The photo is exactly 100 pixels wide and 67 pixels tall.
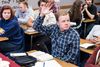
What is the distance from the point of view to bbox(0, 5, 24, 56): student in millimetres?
4051

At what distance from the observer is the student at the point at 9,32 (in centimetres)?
405

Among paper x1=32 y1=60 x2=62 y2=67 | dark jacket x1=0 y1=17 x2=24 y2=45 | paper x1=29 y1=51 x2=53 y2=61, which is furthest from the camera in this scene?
dark jacket x1=0 y1=17 x2=24 y2=45

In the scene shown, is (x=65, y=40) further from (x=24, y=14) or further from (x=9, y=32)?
(x=24, y=14)

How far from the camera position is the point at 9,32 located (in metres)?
4.05

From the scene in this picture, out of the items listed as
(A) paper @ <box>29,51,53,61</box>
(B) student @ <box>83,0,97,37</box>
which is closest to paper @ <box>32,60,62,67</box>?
(A) paper @ <box>29,51,53,61</box>

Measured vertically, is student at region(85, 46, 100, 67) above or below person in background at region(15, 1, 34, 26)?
below

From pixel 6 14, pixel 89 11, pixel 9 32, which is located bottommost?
pixel 9 32

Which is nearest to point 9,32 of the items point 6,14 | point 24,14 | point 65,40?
point 6,14

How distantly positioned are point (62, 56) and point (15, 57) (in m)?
0.61

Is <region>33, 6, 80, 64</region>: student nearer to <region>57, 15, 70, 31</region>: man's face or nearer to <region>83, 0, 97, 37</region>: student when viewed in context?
<region>57, 15, 70, 31</region>: man's face

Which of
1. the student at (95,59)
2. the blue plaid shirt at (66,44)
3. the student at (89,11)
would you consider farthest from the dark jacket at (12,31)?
the student at (89,11)

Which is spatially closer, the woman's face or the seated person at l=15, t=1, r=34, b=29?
the woman's face

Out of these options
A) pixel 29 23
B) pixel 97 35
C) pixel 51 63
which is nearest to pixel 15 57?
pixel 51 63

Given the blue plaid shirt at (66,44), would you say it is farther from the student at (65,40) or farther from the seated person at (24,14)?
the seated person at (24,14)
